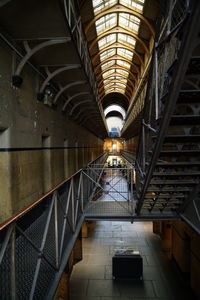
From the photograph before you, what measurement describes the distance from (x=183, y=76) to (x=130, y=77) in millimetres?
13674

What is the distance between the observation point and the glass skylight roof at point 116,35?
7465 mm

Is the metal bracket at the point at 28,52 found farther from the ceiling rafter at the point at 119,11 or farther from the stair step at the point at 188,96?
the ceiling rafter at the point at 119,11

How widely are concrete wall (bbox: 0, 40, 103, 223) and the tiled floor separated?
2.75 m

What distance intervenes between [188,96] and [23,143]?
91.1 inches

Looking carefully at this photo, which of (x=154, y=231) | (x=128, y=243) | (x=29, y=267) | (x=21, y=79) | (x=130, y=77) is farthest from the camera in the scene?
(x=130, y=77)

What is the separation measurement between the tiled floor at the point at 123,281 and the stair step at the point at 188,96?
15.1ft

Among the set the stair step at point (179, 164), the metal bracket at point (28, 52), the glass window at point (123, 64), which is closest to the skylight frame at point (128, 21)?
the glass window at point (123, 64)

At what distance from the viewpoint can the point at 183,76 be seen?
1.57 m

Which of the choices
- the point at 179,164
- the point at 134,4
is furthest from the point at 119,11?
the point at 179,164

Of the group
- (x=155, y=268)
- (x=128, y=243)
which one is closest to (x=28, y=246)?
(x=155, y=268)

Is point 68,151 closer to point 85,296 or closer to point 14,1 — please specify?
point 85,296

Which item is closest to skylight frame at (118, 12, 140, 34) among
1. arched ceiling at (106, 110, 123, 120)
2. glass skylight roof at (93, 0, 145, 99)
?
glass skylight roof at (93, 0, 145, 99)

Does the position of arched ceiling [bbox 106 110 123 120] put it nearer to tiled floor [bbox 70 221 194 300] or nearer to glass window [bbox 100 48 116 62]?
glass window [bbox 100 48 116 62]

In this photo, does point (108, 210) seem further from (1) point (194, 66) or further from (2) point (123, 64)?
(2) point (123, 64)
